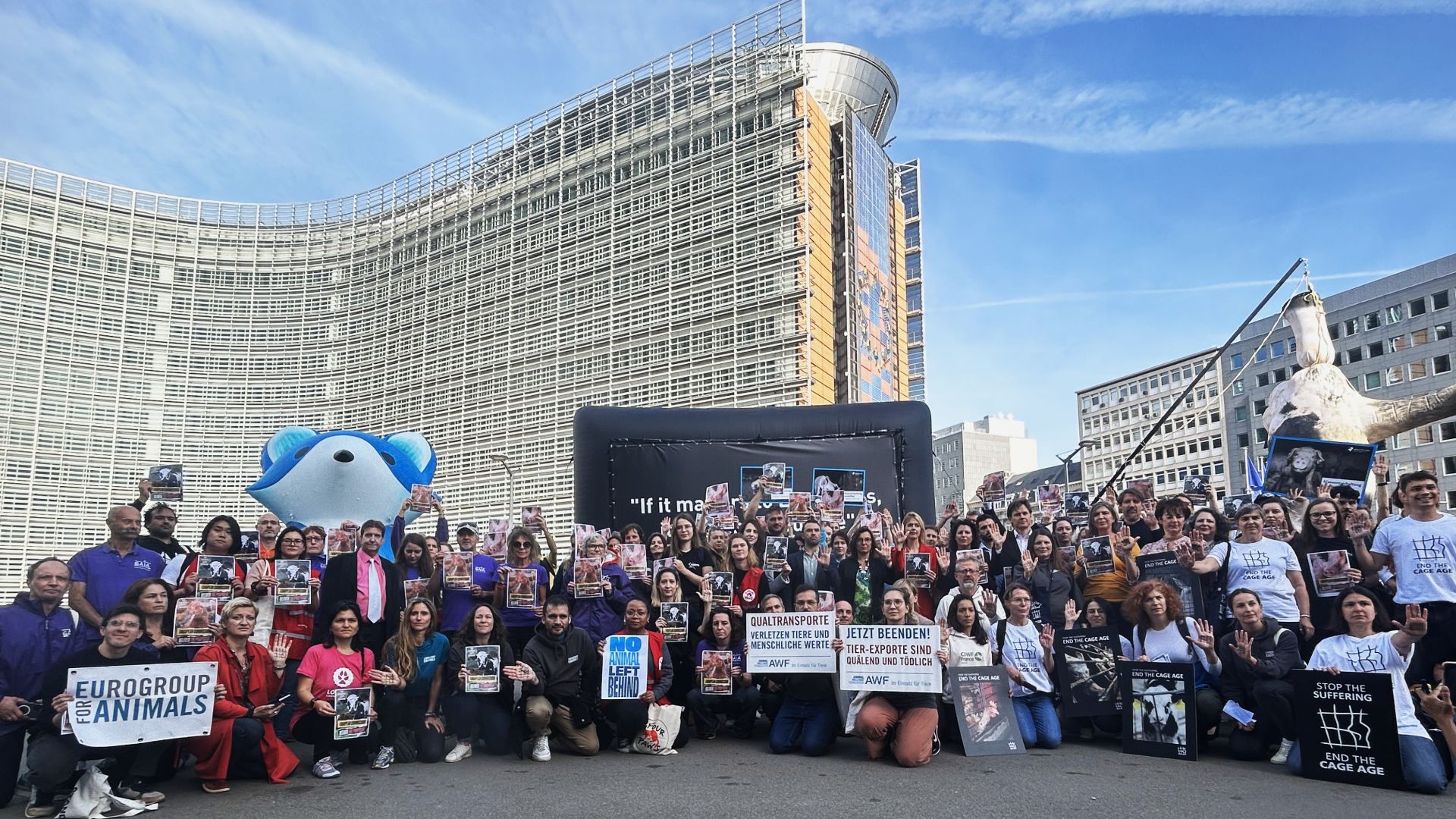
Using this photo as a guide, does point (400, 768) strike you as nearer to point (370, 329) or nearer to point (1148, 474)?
point (370, 329)

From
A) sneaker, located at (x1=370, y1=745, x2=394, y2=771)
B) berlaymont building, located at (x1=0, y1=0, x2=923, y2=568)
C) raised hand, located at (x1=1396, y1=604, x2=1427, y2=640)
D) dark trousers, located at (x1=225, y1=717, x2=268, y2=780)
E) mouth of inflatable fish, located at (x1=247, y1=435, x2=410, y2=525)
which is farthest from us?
berlaymont building, located at (x1=0, y1=0, x2=923, y2=568)

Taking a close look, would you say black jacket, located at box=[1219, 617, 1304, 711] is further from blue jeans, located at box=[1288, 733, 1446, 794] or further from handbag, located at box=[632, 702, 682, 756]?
handbag, located at box=[632, 702, 682, 756]

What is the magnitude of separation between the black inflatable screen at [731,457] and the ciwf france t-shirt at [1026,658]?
5537mm

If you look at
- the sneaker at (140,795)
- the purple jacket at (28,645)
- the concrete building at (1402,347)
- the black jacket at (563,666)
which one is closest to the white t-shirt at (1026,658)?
the black jacket at (563,666)

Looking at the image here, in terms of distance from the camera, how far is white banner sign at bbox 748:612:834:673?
7.69 meters

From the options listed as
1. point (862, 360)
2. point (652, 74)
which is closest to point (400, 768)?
point (862, 360)

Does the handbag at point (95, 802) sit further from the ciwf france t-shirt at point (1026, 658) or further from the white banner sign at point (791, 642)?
the ciwf france t-shirt at point (1026, 658)

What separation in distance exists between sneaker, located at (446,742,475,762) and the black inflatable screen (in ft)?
19.8

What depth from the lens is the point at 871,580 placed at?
30.3ft

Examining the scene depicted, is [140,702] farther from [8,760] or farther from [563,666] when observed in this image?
[563,666]

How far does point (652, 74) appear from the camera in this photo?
49.0m

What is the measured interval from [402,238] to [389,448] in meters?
42.7

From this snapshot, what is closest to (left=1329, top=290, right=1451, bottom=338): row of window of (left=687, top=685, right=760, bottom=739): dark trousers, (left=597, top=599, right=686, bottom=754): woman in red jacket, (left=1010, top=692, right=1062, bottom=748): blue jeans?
(left=1010, top=692, right=1062, bottom=748): blue jeans

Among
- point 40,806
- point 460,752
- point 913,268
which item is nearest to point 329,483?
point 460,752
